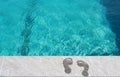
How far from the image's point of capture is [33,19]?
4.86 meters

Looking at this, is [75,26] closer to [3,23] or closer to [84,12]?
[84,12]

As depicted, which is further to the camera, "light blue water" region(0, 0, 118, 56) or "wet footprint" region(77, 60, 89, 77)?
"light blue water" region(0, 0, 118, 56)

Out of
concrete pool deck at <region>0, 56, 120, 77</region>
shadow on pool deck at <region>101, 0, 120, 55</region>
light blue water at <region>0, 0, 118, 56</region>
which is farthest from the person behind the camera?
shadow on pool deck at <region>101, 0, 120, 55</region>

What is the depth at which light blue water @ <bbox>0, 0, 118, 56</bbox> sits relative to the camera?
405cm

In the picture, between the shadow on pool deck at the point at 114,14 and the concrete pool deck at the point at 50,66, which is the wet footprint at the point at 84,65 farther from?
the shadow on pool deck at the point at 114,14

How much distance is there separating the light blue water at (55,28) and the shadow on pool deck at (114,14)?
0.10 metres

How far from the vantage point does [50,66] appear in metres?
2.81

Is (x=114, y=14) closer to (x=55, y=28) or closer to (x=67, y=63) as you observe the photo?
(x=55, y=28)

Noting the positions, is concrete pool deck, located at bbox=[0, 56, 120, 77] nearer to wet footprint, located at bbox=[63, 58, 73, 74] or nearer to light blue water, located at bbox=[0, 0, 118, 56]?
wet footprint, located at bbox=[63, 58, 73, 74]

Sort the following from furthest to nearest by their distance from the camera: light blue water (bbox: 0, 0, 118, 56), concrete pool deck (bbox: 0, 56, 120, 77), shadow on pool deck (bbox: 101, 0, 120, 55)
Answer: shadow on pool deck (bbox: 101, 0, 120, 55)
light blue water (bbox: 0, 0, 118, 56)
concrete pool deck (bbox: 0, 56, 120, 77)

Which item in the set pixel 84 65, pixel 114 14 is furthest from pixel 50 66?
pixel 114 14

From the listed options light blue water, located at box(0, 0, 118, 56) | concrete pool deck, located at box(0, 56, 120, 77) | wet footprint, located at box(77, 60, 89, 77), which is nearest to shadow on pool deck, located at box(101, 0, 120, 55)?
light blue water, located at box(0, 0, 118, 56)

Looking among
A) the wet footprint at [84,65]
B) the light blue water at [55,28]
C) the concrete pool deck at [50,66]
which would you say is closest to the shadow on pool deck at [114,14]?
the light blue water at [55,28]

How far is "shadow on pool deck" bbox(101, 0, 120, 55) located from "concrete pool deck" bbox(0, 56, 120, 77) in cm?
143
